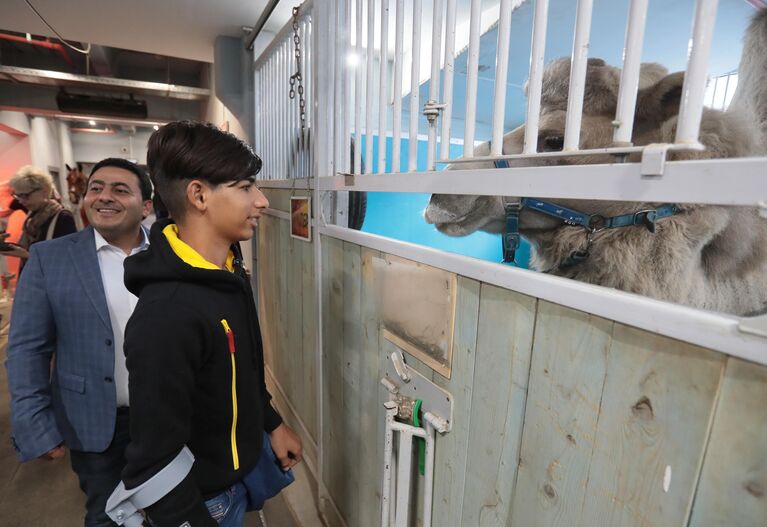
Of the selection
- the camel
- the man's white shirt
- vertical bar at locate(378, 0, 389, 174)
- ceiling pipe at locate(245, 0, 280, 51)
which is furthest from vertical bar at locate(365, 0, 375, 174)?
ceiling pipe at locate(245, 0, 280, 51)

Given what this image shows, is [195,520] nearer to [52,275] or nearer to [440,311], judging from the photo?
[440,311]

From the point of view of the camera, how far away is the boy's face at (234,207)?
0.98 meters

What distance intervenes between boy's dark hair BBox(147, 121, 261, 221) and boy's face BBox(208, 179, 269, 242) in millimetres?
23

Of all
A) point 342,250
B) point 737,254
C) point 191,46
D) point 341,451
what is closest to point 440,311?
point 342,250

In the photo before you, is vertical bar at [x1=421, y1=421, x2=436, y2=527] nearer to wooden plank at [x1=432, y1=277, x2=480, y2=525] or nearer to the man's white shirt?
wooden plank at [x1=432, y1=277, x2=480, y2=525]

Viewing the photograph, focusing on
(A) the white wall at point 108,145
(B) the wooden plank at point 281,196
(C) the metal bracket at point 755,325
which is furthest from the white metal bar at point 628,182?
(A) the white wall at point 108,145

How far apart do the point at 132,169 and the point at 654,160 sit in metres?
1.67

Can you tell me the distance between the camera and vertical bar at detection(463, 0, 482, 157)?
→ 0.78 metres

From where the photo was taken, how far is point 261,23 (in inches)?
99.4

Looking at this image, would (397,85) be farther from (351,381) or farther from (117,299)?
(117,299)

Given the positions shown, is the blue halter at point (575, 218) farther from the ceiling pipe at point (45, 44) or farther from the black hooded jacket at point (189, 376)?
the ceiling pipe at point (45, 44)

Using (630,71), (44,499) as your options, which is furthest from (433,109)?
(44,499)

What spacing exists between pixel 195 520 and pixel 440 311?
74 centimetres

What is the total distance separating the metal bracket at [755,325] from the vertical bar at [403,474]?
0.81 metres
